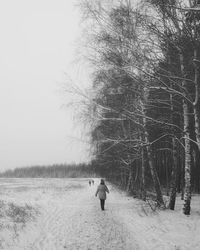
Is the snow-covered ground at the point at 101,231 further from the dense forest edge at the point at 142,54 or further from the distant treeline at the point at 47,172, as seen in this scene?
the distant treeline at the point at 47,172

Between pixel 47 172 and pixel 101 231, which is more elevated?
pixel 47 172

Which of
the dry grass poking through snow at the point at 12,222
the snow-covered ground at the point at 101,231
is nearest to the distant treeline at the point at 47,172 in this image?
the dry grass poking through snow at the point at 12,222

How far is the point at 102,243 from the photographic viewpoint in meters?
9.35

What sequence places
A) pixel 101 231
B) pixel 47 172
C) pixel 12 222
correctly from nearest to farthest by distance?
1. pixel 101 231
2. pixel 12 222
3. pixel 47 172

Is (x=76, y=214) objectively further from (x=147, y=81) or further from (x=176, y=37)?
(x=176, y=37)

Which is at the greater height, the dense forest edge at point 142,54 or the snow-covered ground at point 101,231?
the dense forest edge at point 142,54

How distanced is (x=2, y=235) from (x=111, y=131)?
12203mm

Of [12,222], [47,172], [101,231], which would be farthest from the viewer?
[47,172]

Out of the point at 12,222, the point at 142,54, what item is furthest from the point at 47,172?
the point at 142,54

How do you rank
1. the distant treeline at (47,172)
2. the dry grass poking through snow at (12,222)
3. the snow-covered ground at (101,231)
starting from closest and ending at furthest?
the snow-covered ground at (101,231) → the dry grass poking through snow at (12,222) → the distant treeline at (47,172)

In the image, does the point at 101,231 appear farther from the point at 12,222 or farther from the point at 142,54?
the point at 142,54

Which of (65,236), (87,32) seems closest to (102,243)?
(65,236)

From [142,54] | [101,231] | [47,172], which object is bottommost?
[101,231]

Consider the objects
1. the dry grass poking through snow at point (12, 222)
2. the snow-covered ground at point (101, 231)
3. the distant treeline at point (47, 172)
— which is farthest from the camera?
the distant treeline at point (47, 172)
